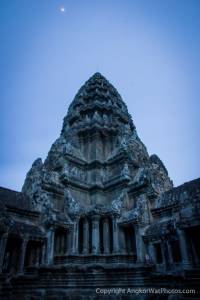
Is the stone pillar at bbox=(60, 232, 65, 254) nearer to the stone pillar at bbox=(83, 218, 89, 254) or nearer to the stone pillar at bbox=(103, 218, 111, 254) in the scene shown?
the stone pillar at bbox=(83, 218, 89, 254)

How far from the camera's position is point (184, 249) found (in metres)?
12.4

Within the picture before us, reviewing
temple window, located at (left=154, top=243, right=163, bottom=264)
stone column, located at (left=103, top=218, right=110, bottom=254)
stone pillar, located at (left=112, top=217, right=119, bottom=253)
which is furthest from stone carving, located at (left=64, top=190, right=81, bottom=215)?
temple window, located at (left=154, top=243, right=163, bottom=264)

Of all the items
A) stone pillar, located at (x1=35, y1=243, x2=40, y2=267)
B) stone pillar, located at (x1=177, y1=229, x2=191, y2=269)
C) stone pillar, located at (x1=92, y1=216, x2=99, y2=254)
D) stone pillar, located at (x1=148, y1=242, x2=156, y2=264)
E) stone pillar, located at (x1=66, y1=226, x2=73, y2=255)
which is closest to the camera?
stone pillar, located at (x1=177, y1=229, x2=191, y2=269)

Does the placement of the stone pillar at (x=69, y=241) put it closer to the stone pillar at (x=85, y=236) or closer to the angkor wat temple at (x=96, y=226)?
the angkor wat temple at (x=96, y=226)

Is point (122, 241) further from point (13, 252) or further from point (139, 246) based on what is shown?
point (13, 252)

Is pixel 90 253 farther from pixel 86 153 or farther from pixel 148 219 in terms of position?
pixel 86 153

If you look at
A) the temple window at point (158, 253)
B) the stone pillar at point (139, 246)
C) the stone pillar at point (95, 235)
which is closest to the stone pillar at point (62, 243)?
the stone pillar at point (95, 235)

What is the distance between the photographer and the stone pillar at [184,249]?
1201 cm

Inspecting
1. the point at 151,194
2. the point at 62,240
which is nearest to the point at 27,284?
the point at 62,240

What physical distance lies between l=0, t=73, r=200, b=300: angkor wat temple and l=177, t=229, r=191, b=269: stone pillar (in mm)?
53

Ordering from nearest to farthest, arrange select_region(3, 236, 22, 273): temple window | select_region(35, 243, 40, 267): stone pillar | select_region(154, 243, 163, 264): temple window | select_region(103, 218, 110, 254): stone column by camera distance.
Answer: select_region(3, 236, 22, 273): temple window < select_region(154, 243, 163, 264): temple window < select_region(35, 243, 40, 267): stone pillar < select_region(103, 218, 110, 254): stone column

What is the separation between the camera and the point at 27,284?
11.7 meters

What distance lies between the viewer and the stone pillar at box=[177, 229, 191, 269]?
1201 cm

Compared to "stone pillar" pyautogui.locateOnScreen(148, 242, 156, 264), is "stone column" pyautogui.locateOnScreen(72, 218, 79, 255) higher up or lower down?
higher up
